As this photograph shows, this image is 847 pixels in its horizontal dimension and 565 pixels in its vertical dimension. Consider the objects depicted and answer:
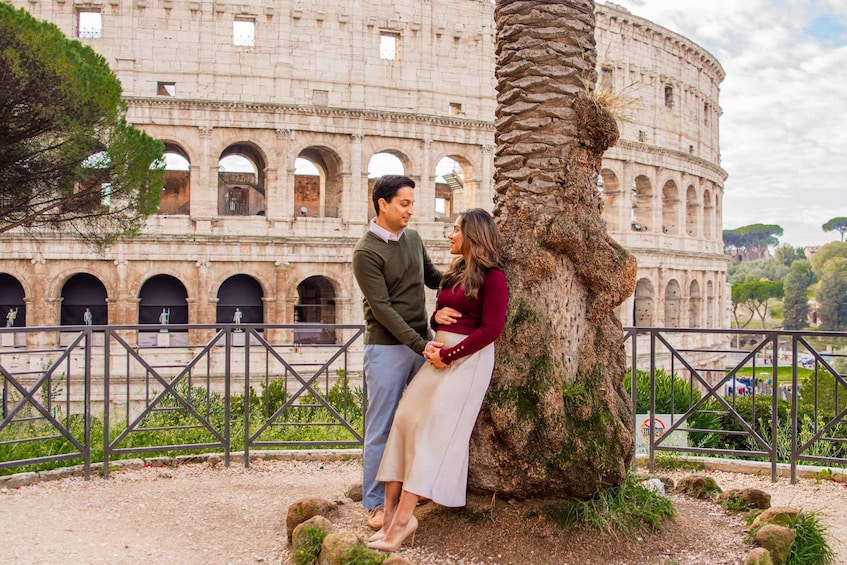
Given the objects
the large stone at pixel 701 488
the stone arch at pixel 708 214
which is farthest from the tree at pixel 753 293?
the large stone at pixel 701 488

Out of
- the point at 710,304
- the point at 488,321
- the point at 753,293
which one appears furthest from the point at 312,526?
the point at 753,293

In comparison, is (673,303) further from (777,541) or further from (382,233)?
(382,233)

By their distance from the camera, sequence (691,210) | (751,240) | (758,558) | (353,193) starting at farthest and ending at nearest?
(751,240), (691,210), (353,193), (758,558)

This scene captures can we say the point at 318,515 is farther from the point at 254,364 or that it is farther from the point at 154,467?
the point at 254,364

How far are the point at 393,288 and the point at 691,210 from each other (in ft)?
98.8

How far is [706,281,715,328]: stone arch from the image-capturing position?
32094 mm

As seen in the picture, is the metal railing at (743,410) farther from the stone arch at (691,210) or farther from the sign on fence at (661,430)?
the stone arch at (691,210)

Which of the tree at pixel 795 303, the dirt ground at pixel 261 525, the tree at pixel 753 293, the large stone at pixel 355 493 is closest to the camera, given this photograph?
the dirt ground at pixel 261 525

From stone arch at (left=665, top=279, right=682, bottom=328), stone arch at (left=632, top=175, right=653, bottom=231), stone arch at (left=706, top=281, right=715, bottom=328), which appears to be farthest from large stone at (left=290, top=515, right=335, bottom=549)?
stone arch at (left=706, top=281, right=715, bottom=328)

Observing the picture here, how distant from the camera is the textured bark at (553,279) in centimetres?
414

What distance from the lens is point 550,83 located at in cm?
462

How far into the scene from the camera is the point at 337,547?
3742mm

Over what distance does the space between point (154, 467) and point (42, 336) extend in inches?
635

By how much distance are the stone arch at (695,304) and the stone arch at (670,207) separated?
2.70 meters
